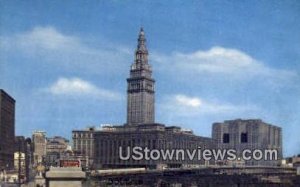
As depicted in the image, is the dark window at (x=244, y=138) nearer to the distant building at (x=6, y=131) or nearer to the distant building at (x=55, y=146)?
the distant building at (x=6, y=131)

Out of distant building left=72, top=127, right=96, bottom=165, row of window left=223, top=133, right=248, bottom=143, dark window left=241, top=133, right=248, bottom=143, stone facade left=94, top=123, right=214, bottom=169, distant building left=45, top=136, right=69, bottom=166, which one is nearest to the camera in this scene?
row of window left=223, top=133, right=248, bottom=143

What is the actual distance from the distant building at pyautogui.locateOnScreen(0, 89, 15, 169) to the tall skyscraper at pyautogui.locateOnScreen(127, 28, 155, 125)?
28345mm

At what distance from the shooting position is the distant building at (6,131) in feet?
156

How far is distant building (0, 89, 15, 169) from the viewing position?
47484 millimetres

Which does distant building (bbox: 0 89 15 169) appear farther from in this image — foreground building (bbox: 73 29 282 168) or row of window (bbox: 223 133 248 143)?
row of window (bbox: 223 133 248 143)

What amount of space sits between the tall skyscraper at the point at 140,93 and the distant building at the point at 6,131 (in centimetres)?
2834

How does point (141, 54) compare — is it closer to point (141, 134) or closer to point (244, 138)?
point (141, 134)

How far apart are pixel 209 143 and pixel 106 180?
55.2 feet

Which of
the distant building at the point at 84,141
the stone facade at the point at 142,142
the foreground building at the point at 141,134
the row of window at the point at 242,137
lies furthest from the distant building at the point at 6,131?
the distant building at the point at 84,141

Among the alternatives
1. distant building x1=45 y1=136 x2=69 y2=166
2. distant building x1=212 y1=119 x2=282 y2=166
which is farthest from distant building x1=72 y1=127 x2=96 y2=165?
distant building x1=212 y1=119 x2=282 y2=166

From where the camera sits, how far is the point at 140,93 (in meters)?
93.8

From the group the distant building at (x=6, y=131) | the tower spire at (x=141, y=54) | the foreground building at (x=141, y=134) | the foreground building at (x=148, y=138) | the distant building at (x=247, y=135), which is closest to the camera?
the distant building at (x=6, y=131)

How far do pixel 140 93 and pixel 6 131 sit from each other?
41.2 m

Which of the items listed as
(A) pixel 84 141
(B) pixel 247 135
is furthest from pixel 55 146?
(B) pixel 247 135
